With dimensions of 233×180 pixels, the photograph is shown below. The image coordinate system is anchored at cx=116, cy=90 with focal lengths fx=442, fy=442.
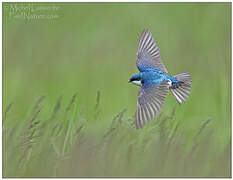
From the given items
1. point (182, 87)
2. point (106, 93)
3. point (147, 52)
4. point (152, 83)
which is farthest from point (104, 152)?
point (106, 93)

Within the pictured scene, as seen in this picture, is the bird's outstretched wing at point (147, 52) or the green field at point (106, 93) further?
the bird's outstretched wing at point (147, 52)

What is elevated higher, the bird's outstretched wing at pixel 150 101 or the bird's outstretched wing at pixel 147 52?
the bird's outstretched wing at pixel 147 52

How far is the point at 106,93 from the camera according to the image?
10.6ft

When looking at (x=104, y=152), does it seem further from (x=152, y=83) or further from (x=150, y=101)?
(x=152, y=83)

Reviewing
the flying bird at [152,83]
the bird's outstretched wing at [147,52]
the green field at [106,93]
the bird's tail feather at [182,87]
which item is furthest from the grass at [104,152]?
the bird's outstretched wing at [147,52]

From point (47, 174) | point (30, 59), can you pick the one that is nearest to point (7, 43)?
point (30, 59)

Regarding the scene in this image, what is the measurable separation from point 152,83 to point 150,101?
236 mm

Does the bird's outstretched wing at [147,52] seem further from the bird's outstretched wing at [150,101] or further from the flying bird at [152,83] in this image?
the bird's outstretched wing at [150,101]

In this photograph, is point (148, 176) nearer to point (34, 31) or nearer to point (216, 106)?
point (216, 106)

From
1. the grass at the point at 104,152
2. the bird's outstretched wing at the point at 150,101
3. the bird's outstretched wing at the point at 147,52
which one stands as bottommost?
the grass at the point at 104,152

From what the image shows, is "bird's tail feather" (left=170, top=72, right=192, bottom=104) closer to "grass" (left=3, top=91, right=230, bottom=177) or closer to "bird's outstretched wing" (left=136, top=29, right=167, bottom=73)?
"bird's outstretched wing" (left=136, top=29, right=167, bottom=73)

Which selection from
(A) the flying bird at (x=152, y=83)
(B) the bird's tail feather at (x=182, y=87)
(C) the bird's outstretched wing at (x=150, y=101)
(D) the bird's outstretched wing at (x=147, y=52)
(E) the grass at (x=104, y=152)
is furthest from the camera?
(D) the bird's outstretched wing at (x=147, y=52)

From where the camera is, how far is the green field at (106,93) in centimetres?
176

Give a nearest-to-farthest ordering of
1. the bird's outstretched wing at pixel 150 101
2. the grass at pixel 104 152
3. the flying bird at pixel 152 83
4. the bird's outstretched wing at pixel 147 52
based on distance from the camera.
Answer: the grass at pixel 104 152, the bird's outstretched wing at pixel 150 101, the flying bird at pixel 152 83, the bird's outstretched wing at pixel 147 52
